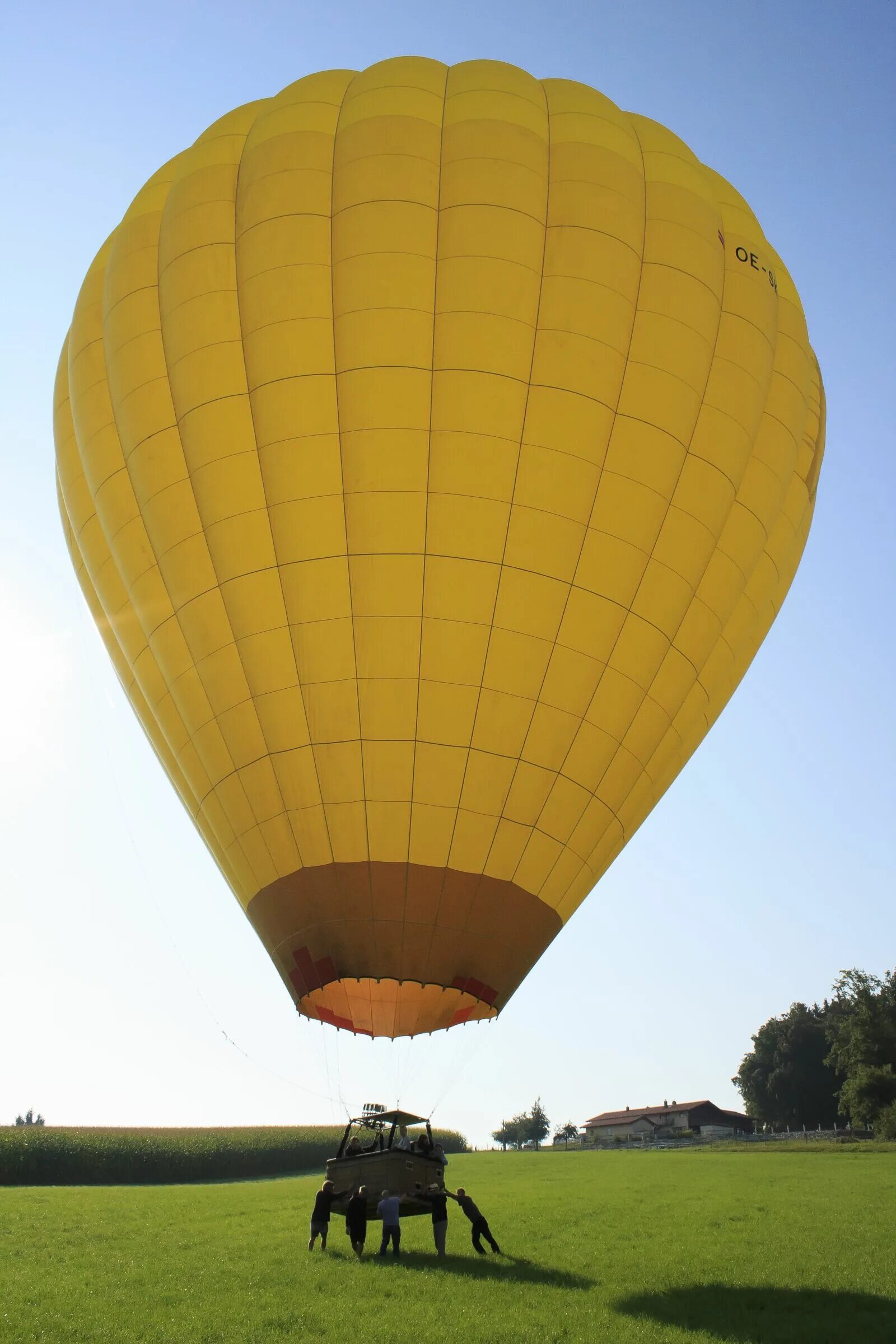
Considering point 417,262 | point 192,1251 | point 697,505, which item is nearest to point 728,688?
point 697,505

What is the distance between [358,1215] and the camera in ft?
31.1

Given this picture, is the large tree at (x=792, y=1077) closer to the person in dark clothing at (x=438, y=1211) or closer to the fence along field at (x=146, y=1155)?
the fence along field at (x=146, y=1155)

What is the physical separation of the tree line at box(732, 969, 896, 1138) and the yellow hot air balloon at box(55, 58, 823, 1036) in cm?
3473

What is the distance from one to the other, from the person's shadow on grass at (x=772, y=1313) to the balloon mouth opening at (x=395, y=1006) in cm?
277

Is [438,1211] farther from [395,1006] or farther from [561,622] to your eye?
[561,622]

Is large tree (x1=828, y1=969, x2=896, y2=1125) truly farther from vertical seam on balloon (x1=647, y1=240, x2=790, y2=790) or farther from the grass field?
vertical seam on balloon (x1=647, y1=240, x2=790, y2=790)

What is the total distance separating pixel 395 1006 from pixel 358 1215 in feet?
5.90

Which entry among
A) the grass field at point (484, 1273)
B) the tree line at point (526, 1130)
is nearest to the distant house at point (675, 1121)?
the tree line at point (526, 1130)

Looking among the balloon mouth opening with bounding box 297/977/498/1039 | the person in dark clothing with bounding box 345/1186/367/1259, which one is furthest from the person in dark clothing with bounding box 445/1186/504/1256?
the balloon mouth opening with bounding box 297/977/498/1039

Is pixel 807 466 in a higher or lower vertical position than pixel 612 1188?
higher

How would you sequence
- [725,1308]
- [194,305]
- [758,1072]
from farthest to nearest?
[758,1072] → [194,305] → [725,1308]

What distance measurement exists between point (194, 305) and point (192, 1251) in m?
9.65

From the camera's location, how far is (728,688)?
12.5m

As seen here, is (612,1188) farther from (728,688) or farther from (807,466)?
(807,466)
